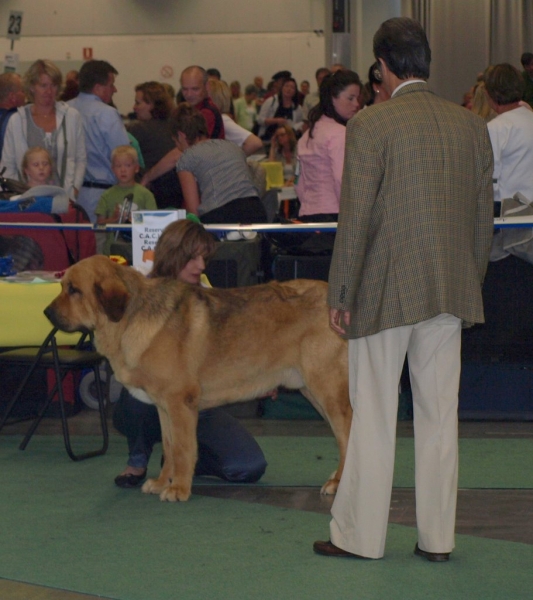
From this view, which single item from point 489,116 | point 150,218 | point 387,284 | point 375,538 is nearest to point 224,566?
point 375,538

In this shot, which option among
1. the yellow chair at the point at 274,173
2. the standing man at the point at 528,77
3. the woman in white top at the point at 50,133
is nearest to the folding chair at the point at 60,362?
the woman in white top at the point at 50,133

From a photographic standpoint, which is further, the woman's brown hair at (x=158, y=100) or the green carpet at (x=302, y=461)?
the woman's brown hair at (x=158, y=100)

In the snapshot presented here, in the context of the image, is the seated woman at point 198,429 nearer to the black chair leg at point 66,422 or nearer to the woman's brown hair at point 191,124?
the black chair leg at point 66,422

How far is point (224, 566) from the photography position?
3.79 metres

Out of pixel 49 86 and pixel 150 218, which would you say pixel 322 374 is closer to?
pixel 150 218

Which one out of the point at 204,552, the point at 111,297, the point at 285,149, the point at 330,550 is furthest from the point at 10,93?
the point at 330,550

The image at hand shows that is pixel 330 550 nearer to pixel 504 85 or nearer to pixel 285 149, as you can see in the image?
pixel 504 85

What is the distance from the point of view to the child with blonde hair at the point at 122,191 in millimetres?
7492

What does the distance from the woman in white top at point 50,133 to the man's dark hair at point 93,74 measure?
478 mm

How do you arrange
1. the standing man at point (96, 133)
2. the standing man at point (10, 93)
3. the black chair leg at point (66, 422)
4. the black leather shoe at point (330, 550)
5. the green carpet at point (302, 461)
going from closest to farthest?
the black leather shoe at point (330, 550) → the green carpet at point (302, 461) → the black chair leg at point (66, 422) → the standing man at point (96, 133) → the standing man at point (10, 93)

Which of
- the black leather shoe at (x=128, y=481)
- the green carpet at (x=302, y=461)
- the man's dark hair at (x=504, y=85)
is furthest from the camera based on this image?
the man's dark hair at (x=504, y=85)

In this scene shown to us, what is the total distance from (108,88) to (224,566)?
557cm

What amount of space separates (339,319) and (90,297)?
1545 millimetres

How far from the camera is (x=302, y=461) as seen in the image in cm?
548
